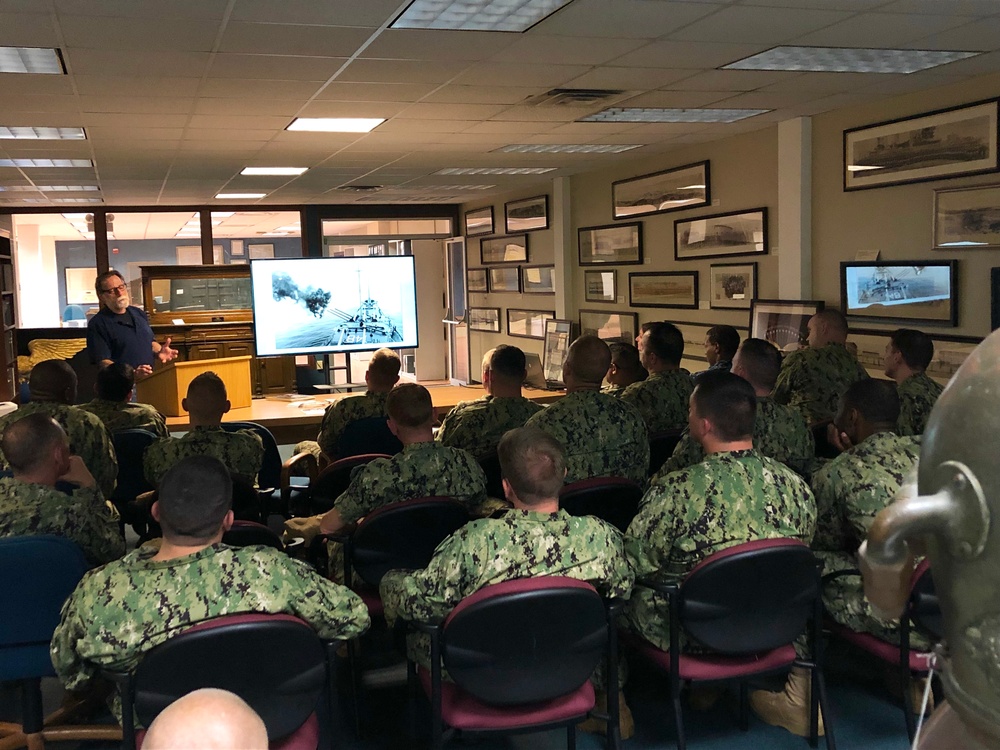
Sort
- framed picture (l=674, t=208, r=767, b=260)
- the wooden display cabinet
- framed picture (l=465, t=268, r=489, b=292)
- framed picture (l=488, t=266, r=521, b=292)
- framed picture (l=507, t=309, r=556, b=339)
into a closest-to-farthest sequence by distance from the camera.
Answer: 1. framed picture (l=674, t=208, r=767, b=260)
2. the wooden display cabinet
3. framed picture (l=507, t=309, r=556, b=339)
4. framed picture (l=488, t=266, r=521, b=292)
5. framed picture (l=465, t=268, r=489, b=292)

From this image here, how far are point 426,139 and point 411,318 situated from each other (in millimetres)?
1382

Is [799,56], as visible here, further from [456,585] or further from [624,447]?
[456,585]

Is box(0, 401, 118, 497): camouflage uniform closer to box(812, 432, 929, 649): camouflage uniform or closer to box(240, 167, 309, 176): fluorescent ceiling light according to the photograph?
box(812, 432, 929, 649): camouflage uniform

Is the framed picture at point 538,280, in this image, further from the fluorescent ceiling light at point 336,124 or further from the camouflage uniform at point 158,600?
the camouflage uniform at point 158,600

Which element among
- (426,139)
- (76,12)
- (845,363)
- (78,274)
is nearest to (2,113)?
(76,12)

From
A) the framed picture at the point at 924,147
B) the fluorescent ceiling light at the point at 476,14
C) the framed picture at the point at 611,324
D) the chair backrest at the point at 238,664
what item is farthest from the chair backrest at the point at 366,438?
the framed picture at the point at 611,324

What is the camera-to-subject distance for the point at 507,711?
231cm

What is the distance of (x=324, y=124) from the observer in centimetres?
586

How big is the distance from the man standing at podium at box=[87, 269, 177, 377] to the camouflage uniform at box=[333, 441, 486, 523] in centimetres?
333

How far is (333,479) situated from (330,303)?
3.11m

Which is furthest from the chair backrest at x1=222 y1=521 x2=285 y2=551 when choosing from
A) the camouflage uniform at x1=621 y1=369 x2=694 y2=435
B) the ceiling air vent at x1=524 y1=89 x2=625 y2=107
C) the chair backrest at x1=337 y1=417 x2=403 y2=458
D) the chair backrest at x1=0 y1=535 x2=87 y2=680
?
the ceiling air vent at x1=524 y1=89 x2=625 y2=107

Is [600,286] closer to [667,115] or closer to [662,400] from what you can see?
[667,115]

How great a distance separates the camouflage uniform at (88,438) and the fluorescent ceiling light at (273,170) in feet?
14.4

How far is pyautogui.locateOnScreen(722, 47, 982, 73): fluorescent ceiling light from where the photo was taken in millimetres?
4379
